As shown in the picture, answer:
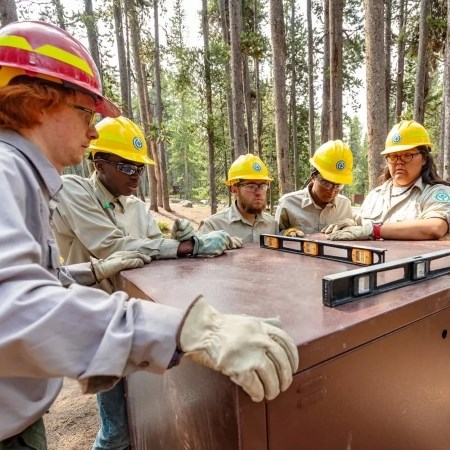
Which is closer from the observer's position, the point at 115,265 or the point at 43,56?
the point at 43,56

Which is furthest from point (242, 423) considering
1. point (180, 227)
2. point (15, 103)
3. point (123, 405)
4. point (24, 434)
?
point (123, 405)

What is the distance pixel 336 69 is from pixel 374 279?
8090mm

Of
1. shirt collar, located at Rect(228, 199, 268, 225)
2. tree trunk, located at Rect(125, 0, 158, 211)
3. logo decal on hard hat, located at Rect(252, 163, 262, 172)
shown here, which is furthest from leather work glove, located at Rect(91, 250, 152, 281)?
tree trunk, located at Rect(125, 0, 158, 211)

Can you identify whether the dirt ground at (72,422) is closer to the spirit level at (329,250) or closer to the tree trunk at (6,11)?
the spirit level at (329,250)

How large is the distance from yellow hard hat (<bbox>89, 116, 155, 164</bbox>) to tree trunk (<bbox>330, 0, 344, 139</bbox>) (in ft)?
21.9

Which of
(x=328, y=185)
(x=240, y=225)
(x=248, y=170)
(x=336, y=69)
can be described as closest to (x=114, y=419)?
(x=240, y=225)

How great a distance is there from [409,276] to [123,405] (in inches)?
79.6

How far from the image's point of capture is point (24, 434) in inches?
49.8

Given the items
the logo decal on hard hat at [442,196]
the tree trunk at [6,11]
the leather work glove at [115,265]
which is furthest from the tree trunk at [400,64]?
the leather work glove at [115,265]

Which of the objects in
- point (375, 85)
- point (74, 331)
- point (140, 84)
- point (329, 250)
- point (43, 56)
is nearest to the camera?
point (74, 331)

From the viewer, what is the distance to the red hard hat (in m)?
1.22

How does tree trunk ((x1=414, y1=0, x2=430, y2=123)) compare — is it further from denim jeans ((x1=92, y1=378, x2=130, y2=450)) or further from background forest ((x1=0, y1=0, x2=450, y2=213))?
denim jeans ((x1=92, y1=378, x2=130, y2=450))

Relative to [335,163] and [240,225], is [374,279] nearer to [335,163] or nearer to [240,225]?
[335,163]

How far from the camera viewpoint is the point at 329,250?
2.08 m
